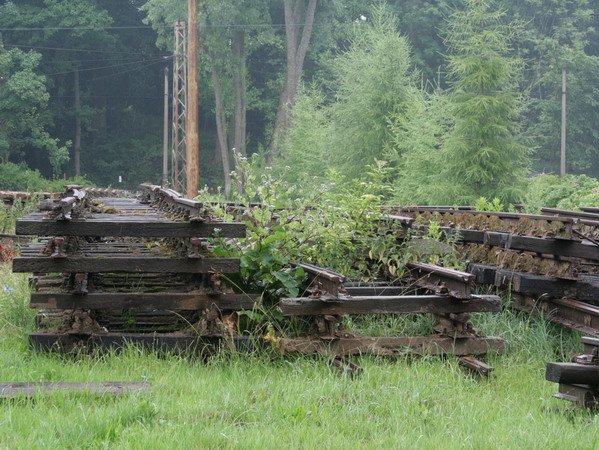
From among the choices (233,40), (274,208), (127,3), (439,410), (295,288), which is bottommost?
(439,410)

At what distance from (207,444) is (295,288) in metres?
2.60

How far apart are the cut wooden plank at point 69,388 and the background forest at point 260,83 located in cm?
2195

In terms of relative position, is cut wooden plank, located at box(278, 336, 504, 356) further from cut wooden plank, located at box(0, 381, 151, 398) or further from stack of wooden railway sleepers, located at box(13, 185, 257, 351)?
cut wooden plank, located at box(0, 381, 151, 398)

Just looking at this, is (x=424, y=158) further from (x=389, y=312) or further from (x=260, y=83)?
(x=260, y=83)

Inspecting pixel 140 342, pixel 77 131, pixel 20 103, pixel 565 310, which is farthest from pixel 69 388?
pixel 77 131

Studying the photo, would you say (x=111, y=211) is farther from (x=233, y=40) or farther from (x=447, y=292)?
(x=233, y=40)

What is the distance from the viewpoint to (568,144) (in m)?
56.0

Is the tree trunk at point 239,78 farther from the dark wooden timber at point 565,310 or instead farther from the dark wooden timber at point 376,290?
the dark wooden timber at point 376,290

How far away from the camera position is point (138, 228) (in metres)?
6.34

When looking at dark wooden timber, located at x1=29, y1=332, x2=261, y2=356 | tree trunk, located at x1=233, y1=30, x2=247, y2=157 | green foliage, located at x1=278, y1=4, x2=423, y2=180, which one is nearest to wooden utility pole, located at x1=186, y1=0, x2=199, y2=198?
green foliage, located at x1=278, y1=4, x2=423, y2=180

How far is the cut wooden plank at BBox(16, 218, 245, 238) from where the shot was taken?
6113 millimetres

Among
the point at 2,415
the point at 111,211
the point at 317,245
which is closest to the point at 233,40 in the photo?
the point at 111,211

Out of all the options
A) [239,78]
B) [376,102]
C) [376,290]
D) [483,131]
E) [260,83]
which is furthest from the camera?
[260,83]

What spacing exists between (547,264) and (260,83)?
54.6 m
